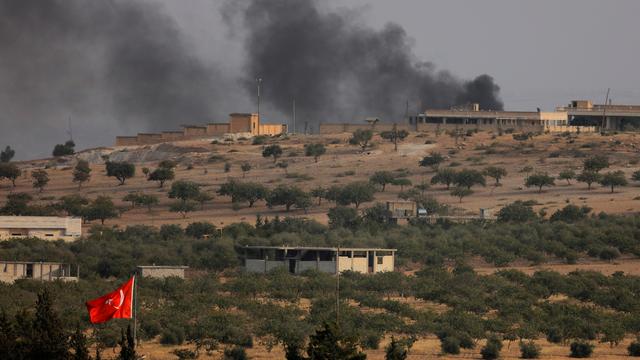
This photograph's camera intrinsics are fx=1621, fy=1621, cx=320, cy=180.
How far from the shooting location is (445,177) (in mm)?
119750

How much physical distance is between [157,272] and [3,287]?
10690mm

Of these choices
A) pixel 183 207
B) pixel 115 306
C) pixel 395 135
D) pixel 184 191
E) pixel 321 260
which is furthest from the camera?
pixel 395 135

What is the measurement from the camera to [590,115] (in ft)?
505

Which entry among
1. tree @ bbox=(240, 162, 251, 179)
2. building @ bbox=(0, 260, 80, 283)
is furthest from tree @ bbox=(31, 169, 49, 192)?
building @ bbox=(0, 260, 80, 283)

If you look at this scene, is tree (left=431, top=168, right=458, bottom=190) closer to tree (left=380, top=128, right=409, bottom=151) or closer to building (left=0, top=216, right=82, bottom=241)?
tree (left=380, top=128, right=409, bottom=151)

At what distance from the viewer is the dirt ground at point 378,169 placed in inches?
4353

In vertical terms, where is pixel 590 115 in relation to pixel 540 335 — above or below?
above

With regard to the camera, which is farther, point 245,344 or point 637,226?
point 637,226

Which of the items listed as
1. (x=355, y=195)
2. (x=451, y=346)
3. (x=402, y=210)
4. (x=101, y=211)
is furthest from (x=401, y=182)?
(x=451, y=346)

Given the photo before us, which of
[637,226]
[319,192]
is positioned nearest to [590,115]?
[319,192]

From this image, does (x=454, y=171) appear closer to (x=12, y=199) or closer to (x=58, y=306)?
(x=12, y=199)

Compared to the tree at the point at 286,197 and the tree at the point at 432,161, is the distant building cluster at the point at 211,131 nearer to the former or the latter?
the tree at the point at 432,161

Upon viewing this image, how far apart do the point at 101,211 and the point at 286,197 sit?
41.8 ft

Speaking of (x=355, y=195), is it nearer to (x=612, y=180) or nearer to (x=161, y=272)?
(x=612, y=180)
